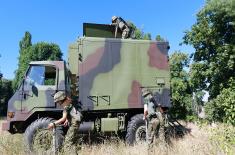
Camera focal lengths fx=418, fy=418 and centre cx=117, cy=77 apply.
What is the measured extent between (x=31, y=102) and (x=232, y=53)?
15.9 metres

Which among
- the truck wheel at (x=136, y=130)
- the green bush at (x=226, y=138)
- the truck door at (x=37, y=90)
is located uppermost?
the truck door at (x=37, y=90)

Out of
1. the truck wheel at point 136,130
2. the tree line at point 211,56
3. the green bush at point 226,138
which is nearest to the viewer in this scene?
the green bush at point 226,138

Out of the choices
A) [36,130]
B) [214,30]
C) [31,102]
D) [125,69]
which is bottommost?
[36,130]

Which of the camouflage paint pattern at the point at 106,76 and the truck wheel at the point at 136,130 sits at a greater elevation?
the camouflage paint pattern at the point at 106,76

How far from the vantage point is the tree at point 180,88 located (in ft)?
68.9

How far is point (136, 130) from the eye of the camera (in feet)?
35.5

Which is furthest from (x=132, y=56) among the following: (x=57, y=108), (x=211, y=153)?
(x=211, y=153)

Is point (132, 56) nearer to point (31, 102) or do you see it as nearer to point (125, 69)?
point (125, 69)

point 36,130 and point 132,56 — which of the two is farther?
point 132,56

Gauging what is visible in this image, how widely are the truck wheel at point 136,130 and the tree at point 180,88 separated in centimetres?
898

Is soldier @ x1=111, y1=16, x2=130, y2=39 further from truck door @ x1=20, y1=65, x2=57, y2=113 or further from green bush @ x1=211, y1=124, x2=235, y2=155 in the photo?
green bush @ x1=211, y1=124, x2=235, y2=155

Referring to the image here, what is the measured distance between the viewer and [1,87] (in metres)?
55.4

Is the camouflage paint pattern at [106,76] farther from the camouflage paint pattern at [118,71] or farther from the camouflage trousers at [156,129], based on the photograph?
the camouflage trousers at [156,129]

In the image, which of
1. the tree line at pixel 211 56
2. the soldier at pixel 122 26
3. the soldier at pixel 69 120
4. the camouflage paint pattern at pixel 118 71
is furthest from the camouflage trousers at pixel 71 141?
the tree line at pixel 211 56
